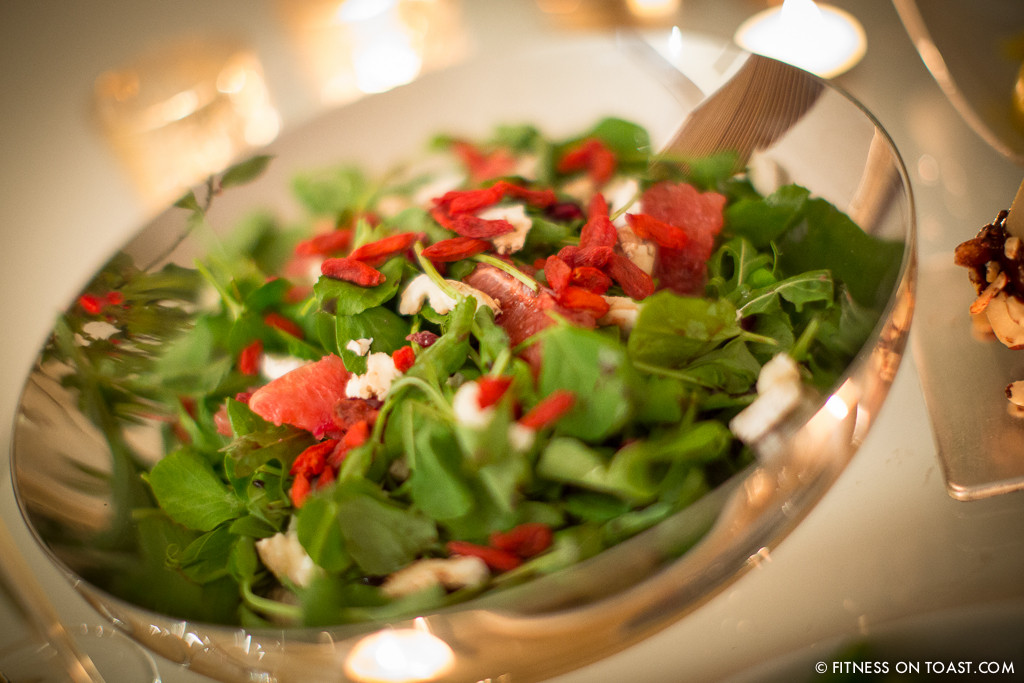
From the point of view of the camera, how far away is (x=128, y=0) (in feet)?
4.37

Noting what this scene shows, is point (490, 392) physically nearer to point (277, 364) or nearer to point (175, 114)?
point (277, 364)

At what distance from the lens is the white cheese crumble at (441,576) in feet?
1.27

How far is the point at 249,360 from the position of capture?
23.3 inches

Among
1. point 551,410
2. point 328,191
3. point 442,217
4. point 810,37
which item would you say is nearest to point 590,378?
point 551,410

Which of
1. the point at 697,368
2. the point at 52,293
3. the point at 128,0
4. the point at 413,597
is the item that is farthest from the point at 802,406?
the point at 128,0

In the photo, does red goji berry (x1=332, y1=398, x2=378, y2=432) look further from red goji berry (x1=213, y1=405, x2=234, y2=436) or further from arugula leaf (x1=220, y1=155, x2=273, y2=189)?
arugula leaf (x1=220, y1=155, x2=273, y2=189)

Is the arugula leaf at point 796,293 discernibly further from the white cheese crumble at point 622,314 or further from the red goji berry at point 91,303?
the red goji berry at point 91,303

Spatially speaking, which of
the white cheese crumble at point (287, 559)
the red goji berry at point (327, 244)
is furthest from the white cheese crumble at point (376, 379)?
the red goji berry at point (327, 244)

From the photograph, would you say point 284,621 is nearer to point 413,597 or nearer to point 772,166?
point 413,597

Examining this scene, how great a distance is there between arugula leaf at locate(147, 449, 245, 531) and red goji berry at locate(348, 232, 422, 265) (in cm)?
20

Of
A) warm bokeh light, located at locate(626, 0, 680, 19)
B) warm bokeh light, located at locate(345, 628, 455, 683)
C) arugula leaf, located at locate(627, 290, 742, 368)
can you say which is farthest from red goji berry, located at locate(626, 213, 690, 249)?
warm bokeh light, located at locate(626, 0, 680, 19)

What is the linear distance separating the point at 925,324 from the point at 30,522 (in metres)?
0.70

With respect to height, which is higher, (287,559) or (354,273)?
(354,273)

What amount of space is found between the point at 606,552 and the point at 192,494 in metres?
0.33
